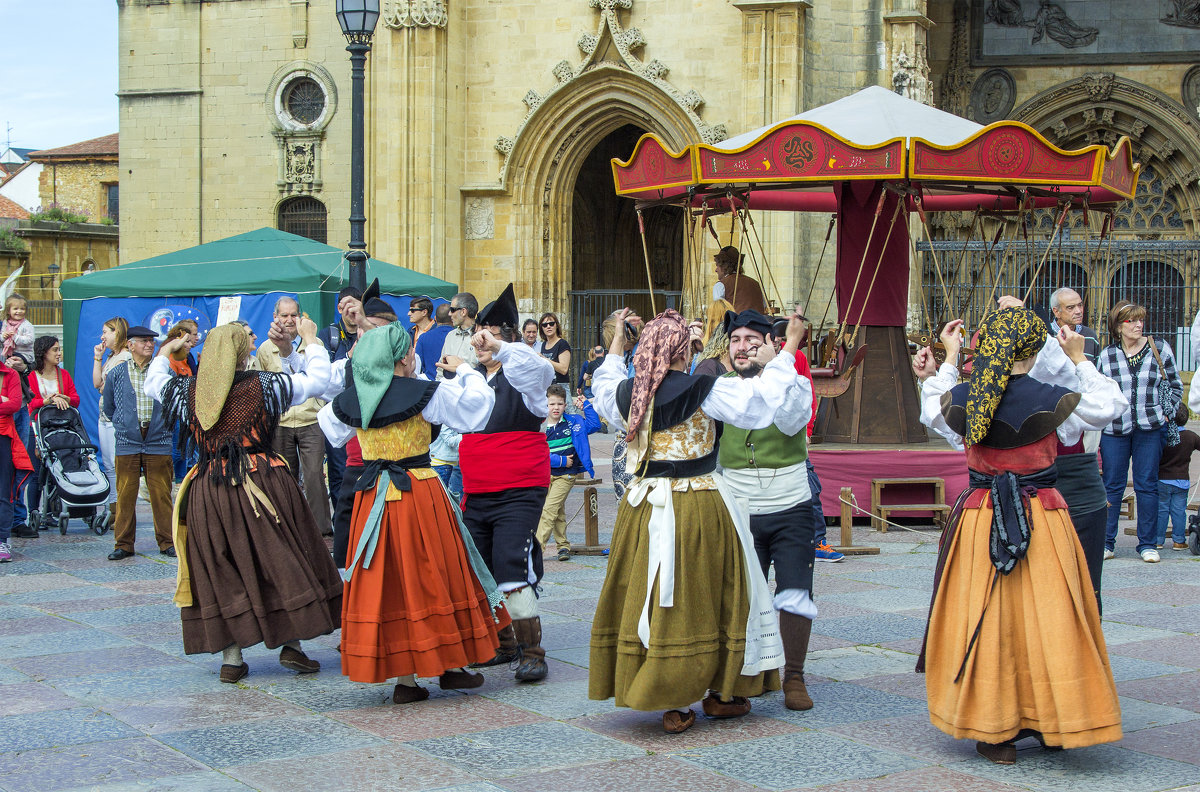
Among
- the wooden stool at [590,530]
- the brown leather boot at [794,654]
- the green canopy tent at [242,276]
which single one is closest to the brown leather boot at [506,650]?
the brown leather boot at [794,654]

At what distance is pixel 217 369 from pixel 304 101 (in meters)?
16.7

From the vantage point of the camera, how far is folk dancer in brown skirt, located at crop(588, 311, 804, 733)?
526 centimetres

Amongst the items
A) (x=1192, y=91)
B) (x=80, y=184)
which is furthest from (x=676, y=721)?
(x=80, y=184)

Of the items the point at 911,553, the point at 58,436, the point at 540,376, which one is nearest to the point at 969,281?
the point at 911,553

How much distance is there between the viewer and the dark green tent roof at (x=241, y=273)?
47.0 ft

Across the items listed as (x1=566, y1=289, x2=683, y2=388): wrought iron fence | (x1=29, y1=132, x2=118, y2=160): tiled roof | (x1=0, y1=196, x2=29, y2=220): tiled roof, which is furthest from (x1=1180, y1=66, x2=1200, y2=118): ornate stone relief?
(x1=0, y1=196, x2=29, y2=220): tiled roof

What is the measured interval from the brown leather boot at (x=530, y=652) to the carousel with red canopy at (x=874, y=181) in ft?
16.7

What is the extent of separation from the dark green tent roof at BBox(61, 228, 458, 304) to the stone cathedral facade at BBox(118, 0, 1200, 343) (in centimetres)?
545

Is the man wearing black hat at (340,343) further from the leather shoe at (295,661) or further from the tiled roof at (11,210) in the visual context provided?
the tiled roof at (11,210)

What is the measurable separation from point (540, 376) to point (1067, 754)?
2.71 metres

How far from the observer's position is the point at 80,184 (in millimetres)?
44438

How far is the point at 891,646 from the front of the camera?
6.86m

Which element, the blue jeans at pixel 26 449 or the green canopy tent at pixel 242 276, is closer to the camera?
the blue jeans at pixel 26 449

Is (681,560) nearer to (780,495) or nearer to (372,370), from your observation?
(780,495)
